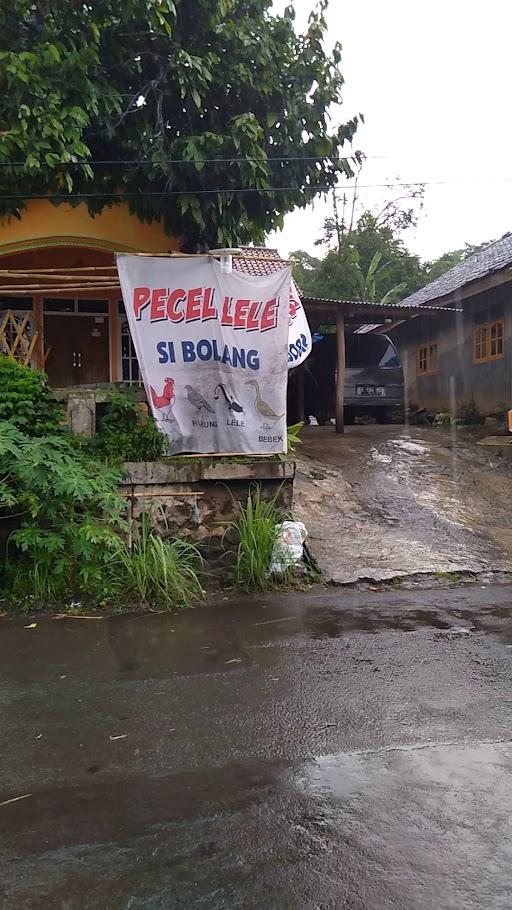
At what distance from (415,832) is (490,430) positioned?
37.3 ft

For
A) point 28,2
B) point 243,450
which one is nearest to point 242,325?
point 243,450

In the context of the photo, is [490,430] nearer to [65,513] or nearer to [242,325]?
[242,325]

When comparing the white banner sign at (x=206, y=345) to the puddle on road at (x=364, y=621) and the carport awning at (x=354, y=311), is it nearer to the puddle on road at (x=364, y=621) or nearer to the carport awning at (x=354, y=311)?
the puddle on road at (x=364, y=621)

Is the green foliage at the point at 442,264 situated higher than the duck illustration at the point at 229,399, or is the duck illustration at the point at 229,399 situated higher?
the green foliage at the point at 442,264

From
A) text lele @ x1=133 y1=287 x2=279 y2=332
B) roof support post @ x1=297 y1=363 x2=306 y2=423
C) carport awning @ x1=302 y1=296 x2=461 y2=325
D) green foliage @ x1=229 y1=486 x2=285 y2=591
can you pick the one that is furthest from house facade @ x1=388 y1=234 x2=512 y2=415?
green foliage @ x1=229 y1=486 x2=285 y2=591

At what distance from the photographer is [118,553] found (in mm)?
6012

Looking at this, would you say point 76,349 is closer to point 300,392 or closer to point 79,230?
point 79,230

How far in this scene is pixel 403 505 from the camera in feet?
27.7

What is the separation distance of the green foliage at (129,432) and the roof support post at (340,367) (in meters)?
6.22

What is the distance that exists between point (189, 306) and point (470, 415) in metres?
9.17

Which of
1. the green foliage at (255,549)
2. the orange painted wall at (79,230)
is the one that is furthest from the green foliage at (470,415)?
the green foliage at (255,549)

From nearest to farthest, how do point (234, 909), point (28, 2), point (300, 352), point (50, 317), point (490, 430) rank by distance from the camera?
1. point (234, 909)
2. point (28, 2)
3. point (300, 352)
4. point (50, 317)
5. point (490, 430)

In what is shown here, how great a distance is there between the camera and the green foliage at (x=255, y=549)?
249 inches

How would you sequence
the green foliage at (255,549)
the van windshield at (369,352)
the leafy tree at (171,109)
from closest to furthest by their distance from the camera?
the green foliage at (255,549), the leafy tree at (171,109), the van windshield at (369,352)
